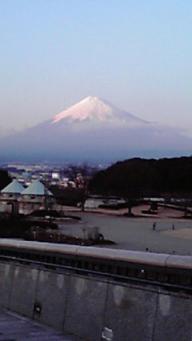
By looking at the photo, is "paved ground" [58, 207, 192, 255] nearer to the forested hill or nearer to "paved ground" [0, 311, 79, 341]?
the forested hill

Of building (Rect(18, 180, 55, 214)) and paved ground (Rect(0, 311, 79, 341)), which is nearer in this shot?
paved ground (Rect(0, 311, 79, 341))

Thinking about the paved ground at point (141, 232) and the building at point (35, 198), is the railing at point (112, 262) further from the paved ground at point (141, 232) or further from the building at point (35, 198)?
the building at point (35, 198)

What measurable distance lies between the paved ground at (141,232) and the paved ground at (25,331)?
24372mm

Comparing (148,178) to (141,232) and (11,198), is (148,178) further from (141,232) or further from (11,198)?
(141,232)

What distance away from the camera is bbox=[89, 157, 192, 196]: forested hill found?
8406cm

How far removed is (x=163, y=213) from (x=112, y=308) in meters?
67.3

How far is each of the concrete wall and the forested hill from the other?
72055mm

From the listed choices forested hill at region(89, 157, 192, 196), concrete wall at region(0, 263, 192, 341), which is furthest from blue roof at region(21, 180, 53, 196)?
concrete wall at region(0, 263, 192, 341)

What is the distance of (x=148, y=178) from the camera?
297 ft

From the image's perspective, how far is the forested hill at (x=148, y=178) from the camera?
84.1 m

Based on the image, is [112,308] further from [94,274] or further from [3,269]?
[3,269]

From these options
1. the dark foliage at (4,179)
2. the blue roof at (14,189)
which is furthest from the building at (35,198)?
the dark foliage at (4,179)

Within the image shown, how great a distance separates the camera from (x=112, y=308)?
7.28m

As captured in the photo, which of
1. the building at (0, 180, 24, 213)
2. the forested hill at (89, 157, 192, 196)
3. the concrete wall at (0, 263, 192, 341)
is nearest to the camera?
the concrete wall at (0, 263, 192, 341)
